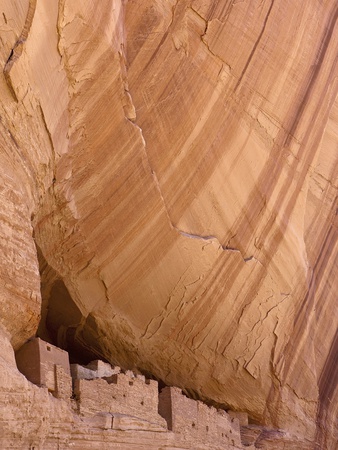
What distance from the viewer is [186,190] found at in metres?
9.80

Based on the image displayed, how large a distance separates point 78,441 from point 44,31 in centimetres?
382

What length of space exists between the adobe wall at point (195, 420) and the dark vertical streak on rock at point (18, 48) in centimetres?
401

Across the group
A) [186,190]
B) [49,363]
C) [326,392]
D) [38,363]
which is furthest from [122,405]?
[326,392]

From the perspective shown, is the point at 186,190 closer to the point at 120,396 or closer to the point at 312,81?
the point at 312,81

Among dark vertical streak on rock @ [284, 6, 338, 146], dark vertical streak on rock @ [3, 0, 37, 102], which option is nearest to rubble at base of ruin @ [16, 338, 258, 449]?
dark vertical streak on rock @ [3, 0, 37, 102]

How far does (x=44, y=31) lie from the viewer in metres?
7.45

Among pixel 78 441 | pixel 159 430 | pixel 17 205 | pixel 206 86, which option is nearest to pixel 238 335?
pixel 159 430

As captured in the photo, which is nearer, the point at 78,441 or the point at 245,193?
the point at 78,441

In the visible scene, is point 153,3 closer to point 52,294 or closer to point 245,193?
point 245,193

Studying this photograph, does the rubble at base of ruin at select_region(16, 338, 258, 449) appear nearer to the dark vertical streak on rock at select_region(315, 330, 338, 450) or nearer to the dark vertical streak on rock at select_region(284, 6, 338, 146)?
the dark vertical streak on rock at select_region(315, 330, 338, 450)

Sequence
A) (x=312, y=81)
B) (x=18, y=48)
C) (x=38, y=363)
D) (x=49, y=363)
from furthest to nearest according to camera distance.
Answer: (x=312, y=81) → (x=49, y=363) → (x=38, y=363) → (x=18, y=48)

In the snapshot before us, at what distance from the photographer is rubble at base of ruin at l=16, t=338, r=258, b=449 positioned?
720 centimetres

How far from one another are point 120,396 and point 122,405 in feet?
0.31

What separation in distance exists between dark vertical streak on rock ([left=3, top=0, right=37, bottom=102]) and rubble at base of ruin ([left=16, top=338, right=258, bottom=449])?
237cm
